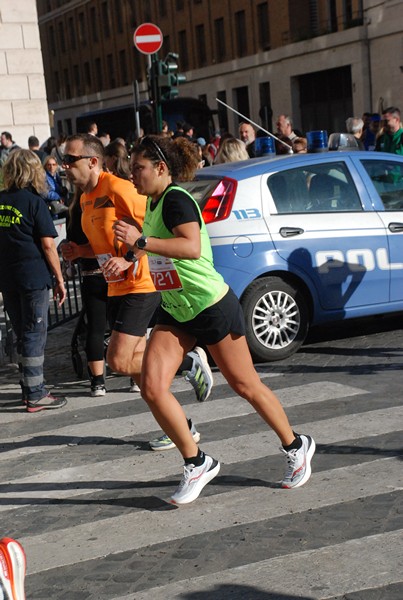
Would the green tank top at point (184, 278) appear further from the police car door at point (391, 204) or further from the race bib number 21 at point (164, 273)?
the police car door at point (391, 204)

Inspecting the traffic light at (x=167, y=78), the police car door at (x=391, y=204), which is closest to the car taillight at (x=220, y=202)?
the police car door at (x=391, y=204)

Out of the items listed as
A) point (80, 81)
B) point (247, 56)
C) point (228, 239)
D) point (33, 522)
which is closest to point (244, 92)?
point (247, 56)

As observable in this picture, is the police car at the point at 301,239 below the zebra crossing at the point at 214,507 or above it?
above

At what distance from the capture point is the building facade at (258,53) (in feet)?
139

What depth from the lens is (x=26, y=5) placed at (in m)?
20.9

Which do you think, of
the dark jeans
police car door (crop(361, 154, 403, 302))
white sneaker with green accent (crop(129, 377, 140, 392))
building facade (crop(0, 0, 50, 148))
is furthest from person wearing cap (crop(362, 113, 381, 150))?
the dark jeans

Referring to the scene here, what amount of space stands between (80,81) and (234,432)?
7178cm

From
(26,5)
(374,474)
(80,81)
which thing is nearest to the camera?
(374,474)

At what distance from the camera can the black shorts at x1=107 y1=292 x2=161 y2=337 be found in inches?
251

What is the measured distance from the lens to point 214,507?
511 centimetres

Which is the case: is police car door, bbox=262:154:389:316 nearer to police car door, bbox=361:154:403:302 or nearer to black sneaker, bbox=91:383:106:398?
police car door, bbox=361:154:403:302

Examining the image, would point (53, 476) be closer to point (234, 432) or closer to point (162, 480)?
point (162, 480)

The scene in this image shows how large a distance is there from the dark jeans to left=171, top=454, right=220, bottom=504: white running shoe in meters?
2.61

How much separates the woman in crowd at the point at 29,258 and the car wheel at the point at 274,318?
1569 millimetres
